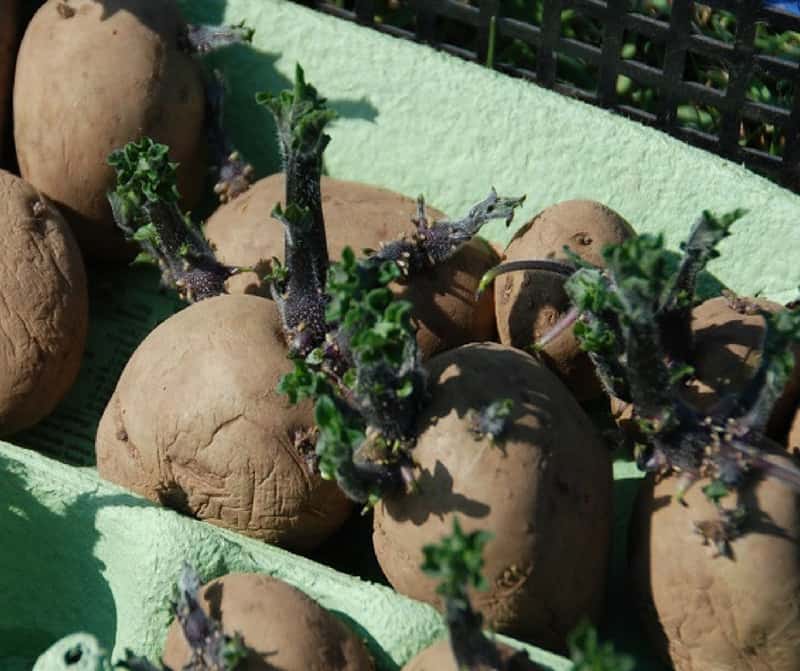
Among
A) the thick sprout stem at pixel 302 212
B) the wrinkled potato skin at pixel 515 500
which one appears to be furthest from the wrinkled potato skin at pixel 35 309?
the wrinkled potato skin at pixel 515 500

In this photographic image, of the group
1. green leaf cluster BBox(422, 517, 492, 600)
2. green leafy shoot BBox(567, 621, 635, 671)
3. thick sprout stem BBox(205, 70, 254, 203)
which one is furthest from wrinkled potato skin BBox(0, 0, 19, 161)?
green leafy shoot BBox(567, 621, 635, 671)

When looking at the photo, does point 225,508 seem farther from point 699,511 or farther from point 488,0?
point 488,0

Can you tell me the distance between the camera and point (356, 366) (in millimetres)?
1812

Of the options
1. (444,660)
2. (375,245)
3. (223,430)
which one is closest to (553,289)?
(375,245)

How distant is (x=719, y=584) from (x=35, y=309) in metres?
1.17

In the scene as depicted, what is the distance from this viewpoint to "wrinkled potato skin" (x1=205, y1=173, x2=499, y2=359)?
7.29ft

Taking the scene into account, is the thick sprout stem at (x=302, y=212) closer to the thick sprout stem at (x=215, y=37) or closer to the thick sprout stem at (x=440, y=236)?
the thick sprout stem at (x=440, y=236)

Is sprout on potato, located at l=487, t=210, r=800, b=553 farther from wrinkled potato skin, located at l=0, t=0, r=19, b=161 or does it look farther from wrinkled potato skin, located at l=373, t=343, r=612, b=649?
wrinkled potato skin, located at l=0, t=0, r=19, b=161

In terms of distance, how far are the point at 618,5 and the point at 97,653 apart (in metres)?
1.50

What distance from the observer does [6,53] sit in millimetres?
2576

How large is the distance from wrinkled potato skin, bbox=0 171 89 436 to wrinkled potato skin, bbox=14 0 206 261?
106 millimetres

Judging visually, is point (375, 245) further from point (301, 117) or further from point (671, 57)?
point (671, 57)

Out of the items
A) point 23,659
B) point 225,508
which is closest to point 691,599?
point 225,508

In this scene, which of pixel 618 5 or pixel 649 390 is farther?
pixel 618 5
